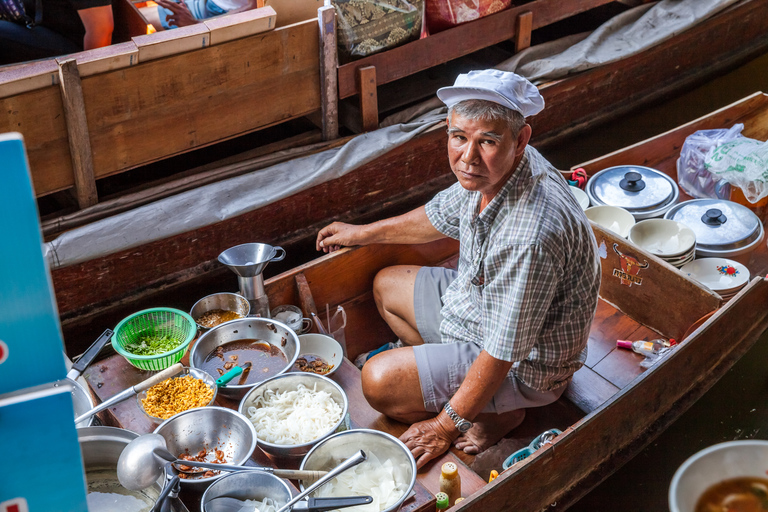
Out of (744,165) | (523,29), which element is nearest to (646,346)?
(744,165)

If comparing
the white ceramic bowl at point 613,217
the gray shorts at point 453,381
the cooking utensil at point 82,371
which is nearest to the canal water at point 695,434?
the gray shorts at point 453,381

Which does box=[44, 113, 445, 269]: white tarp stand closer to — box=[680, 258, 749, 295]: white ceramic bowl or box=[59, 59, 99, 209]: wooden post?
box=[59, 59, 99, 209]: wooden post

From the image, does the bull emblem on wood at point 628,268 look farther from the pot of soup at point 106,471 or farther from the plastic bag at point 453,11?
the pot of soup at point 106,471

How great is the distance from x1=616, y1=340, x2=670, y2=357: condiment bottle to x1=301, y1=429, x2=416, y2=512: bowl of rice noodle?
4.79ft

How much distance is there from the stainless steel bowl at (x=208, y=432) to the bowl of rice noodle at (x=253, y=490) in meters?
0.21

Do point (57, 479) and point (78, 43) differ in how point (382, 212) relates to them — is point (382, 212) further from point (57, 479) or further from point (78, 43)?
point (57, 479)

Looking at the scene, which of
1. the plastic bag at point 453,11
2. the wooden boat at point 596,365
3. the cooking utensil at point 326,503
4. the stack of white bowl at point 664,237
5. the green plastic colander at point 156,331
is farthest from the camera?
the plastic bag at point 453,11

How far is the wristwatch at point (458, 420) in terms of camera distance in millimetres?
2461

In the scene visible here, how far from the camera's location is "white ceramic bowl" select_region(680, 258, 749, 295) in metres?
3.47

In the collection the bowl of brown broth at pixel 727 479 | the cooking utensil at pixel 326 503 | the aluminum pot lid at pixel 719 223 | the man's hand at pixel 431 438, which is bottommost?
the man's hand at pixel 431 438

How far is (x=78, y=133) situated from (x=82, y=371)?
145cm

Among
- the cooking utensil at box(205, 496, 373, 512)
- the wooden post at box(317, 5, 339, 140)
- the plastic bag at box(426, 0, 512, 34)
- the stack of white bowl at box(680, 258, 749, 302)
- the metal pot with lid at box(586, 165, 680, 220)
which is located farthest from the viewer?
the plastic bag at box(426, 0, 512, 34)

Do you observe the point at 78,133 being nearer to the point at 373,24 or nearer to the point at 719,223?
the point at 373,24

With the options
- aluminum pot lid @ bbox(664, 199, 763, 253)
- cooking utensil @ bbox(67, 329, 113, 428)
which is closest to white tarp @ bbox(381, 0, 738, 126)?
aluminum pot lid @ bbox(664, 199, 763, 253)
